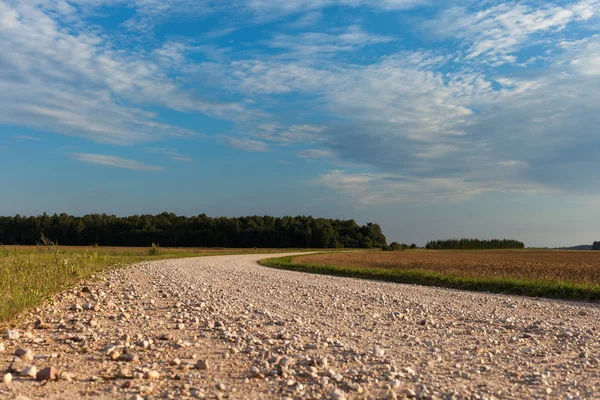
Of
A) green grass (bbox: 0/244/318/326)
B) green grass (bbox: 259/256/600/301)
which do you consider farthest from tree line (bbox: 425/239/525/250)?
green grass (bbox: 0/244/318/326)

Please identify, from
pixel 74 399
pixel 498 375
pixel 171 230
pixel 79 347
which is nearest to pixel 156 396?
pixel 74 399

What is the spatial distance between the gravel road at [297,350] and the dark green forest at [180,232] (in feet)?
365

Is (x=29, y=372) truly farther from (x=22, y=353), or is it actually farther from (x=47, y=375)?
(x=22, y=353)

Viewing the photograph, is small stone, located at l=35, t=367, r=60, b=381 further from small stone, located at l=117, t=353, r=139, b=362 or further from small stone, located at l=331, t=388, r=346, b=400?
small stone, located at l=331, t=388, r=346, b=400

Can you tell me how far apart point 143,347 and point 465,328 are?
21.5ft

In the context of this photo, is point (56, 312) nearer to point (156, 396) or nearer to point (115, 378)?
point (115, 378)

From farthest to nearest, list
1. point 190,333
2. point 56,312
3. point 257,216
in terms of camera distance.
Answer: point 257,216 → point 56,312 → point 190,333

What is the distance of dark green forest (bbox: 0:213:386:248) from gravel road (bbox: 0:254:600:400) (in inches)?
4378

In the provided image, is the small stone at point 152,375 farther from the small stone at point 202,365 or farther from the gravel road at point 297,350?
the small stone at point 202,365

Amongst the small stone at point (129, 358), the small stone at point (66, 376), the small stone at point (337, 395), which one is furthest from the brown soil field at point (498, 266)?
the small stone at point (66, 376)

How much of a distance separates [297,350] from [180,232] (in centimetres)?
12374

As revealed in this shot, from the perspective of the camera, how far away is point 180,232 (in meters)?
128

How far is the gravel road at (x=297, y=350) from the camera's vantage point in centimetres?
600

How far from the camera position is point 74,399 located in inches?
220
